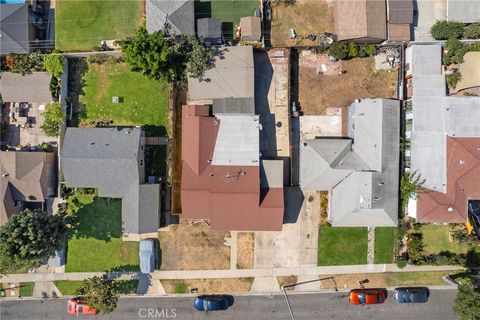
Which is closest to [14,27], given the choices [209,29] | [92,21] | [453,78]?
[92,21]

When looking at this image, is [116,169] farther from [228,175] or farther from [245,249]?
[245,249]

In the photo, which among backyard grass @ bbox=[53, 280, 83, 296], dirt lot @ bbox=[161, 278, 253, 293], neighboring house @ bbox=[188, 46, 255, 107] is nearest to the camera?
neighboring house @ bbox=[188, 46, 255, 107]

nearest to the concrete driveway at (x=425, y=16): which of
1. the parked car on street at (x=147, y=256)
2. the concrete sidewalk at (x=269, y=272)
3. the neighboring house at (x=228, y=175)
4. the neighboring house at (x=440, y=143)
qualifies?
the neighboring house at (x=440, y=143)

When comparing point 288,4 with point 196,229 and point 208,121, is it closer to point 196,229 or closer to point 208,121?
point 208,121

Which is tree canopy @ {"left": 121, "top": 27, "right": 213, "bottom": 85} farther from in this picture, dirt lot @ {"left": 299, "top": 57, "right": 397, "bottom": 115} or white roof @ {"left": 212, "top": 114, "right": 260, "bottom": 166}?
dirt lot @ {"left": 299, "top": 57, "right": 397, "bottom": 115}

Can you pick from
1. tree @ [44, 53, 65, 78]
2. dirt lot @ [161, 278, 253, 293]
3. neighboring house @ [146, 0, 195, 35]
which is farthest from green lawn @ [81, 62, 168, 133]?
dirt lot @ [161, 278, 253, 293]
